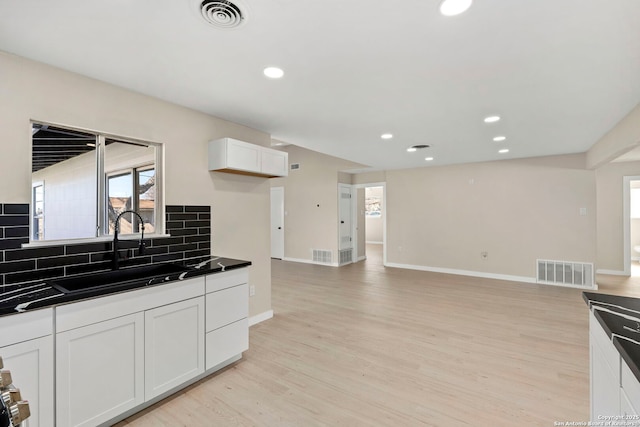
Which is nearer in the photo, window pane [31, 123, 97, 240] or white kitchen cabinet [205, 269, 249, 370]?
window pane [31, 123, 97, 240]

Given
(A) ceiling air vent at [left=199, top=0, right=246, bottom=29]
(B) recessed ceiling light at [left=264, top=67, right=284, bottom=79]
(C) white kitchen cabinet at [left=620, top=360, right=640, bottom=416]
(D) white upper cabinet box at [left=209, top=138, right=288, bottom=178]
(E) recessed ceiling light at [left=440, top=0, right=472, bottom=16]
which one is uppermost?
(B) recessed ceiling light at [left=264, top=67, right=284, bottom=79]

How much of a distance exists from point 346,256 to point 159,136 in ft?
18.7

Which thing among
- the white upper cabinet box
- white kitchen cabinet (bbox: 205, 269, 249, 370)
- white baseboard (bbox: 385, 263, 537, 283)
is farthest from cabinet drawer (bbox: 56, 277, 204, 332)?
white baseboard (bbox: 385, 263, 537, 283)

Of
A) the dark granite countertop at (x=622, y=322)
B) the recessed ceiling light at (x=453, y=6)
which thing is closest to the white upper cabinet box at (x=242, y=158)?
the recessed ceiling light at (x=453, y=6)

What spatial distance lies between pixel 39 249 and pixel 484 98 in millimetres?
3641

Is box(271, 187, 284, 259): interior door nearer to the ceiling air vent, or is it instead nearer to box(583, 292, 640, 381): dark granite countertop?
the ceiling air vent

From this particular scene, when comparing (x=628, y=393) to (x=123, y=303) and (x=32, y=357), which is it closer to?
(x=123, y=303)

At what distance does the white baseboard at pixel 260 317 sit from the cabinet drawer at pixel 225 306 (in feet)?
3.00

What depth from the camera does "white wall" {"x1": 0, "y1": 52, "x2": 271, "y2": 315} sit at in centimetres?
Result: 192

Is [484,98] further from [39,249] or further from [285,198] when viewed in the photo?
[285,198]

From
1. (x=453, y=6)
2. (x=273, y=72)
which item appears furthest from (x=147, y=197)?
(x=453, y=6)

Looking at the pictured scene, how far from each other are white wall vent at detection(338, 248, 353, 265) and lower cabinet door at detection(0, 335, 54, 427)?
606 cm

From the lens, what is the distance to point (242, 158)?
3.02 metres

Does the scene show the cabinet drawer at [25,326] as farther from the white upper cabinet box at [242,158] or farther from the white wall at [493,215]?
the white wall at [493,215]
